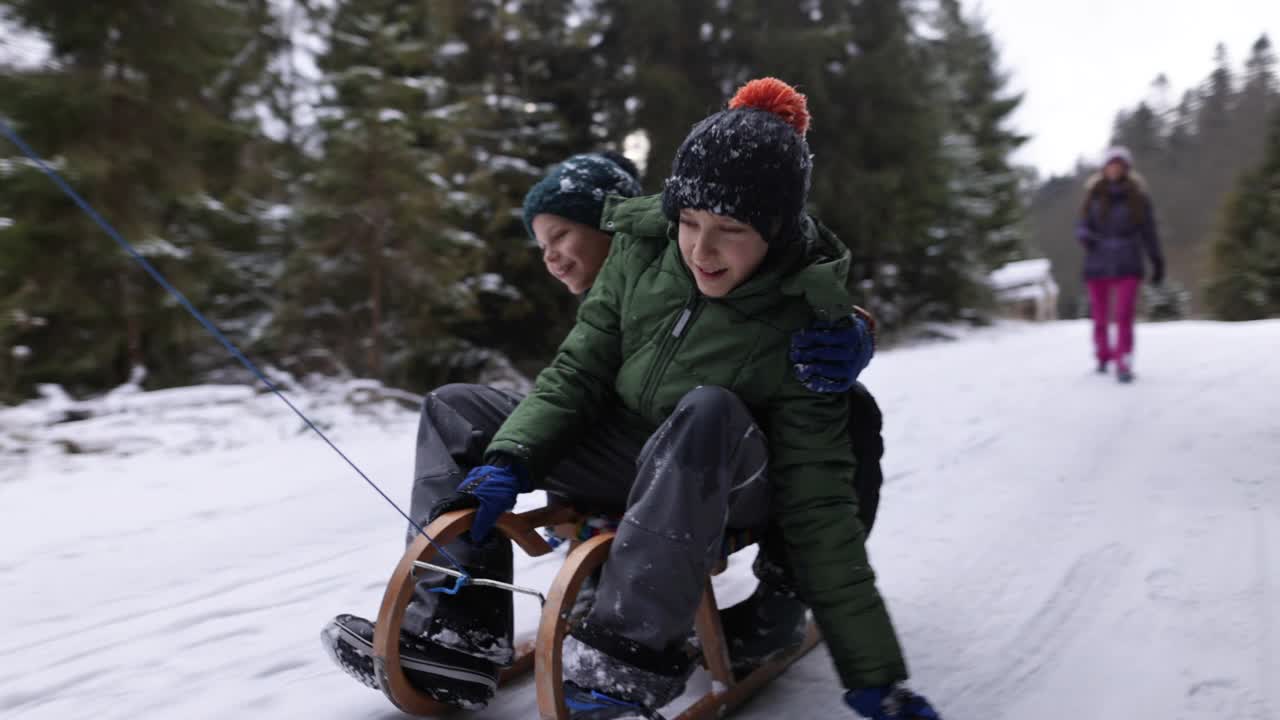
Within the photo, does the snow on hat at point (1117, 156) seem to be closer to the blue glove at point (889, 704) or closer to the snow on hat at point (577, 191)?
the snow on hat at point (577, 191)

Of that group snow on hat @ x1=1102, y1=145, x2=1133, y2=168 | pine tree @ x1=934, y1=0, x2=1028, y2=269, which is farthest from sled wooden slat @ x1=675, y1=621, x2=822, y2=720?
pine tree @ x1=934, y1=0, x2=1028, y2=269

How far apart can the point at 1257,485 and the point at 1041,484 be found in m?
0.68

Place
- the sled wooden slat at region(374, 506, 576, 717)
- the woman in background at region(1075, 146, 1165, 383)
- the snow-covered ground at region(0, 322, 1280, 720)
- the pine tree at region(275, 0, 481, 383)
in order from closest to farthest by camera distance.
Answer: the sled wooden slat at region(374, 506, 576, 717) < the snow-covered ground at region(0, 322, 1280, 720) < the woman in background at region(1075, 146, 1165, 383) < the pine tree at region(275, 0, 481, 383)

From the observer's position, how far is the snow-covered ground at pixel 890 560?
1721 mm

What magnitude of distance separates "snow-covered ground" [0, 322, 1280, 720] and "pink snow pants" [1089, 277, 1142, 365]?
74cm

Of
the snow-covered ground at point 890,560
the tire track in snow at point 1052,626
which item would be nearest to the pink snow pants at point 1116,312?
the snow-covered ground at point 890,560

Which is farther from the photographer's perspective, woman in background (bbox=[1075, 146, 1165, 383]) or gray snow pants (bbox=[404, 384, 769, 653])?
woman in background (bbox=[1075, 146, 1165, 383])

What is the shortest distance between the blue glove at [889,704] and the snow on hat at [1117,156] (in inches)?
208

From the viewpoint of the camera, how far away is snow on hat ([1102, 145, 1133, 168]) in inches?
219

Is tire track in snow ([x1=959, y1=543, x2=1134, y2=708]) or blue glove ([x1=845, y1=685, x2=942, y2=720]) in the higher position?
blue glove ([x1=845, y1=685, x2=942, y2=720])

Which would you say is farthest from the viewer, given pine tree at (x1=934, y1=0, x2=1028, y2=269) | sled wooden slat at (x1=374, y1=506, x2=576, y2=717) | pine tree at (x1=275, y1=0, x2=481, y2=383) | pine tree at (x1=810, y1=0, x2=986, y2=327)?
pine tree at (x1=934, y1=0, x2=1028, y2=269)

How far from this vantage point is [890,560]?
2.49m

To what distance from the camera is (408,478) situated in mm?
3498

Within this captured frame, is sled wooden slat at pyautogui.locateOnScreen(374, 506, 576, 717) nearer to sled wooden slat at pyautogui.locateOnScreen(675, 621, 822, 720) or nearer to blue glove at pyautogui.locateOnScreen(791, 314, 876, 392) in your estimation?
sled wooden slat at pyautogui.locateOnScreen(675, 621, 822, 720)
